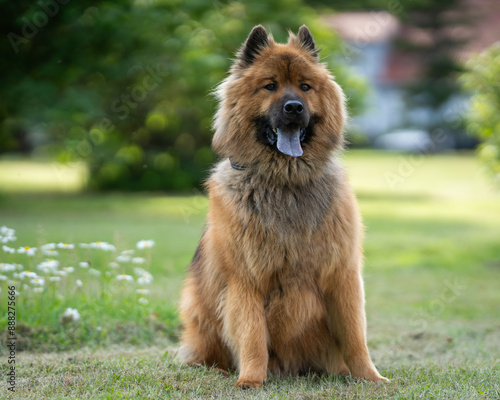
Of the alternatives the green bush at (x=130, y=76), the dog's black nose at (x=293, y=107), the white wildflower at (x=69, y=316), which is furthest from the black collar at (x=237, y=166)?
the green bush at (x=130, y=76)

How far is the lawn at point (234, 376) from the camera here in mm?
4258

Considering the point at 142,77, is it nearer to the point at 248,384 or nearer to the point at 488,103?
the point at 488,103

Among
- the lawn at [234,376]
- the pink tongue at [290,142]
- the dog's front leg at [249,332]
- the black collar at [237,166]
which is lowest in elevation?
the lawn at [234,376]

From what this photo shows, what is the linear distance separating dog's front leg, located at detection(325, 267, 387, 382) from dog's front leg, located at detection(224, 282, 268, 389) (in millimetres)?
516

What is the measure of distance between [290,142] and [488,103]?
266 inches

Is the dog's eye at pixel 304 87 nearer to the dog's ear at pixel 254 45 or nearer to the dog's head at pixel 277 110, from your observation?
the dog's head at pixel 277 110

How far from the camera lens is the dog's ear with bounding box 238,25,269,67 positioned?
4613mm

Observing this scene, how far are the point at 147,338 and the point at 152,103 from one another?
1590cm

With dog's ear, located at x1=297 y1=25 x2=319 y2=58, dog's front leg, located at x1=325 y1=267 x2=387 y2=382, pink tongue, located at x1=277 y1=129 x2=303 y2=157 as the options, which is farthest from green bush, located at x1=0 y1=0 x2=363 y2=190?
dog's front leg, located at x1=325 y1=267 x2=387 y2=382

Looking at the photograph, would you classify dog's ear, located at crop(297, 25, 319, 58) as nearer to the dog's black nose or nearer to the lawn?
the dog's black nose

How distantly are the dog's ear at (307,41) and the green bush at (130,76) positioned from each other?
6.19 m

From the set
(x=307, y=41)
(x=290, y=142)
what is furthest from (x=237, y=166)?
(x=307, y=41)

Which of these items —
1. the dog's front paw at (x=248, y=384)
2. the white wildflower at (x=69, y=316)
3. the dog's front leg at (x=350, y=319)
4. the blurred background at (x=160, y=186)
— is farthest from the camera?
the blurred background at (x=160, y=186)

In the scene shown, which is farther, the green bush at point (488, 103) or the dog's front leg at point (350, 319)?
the green bush at point (488, 103)
